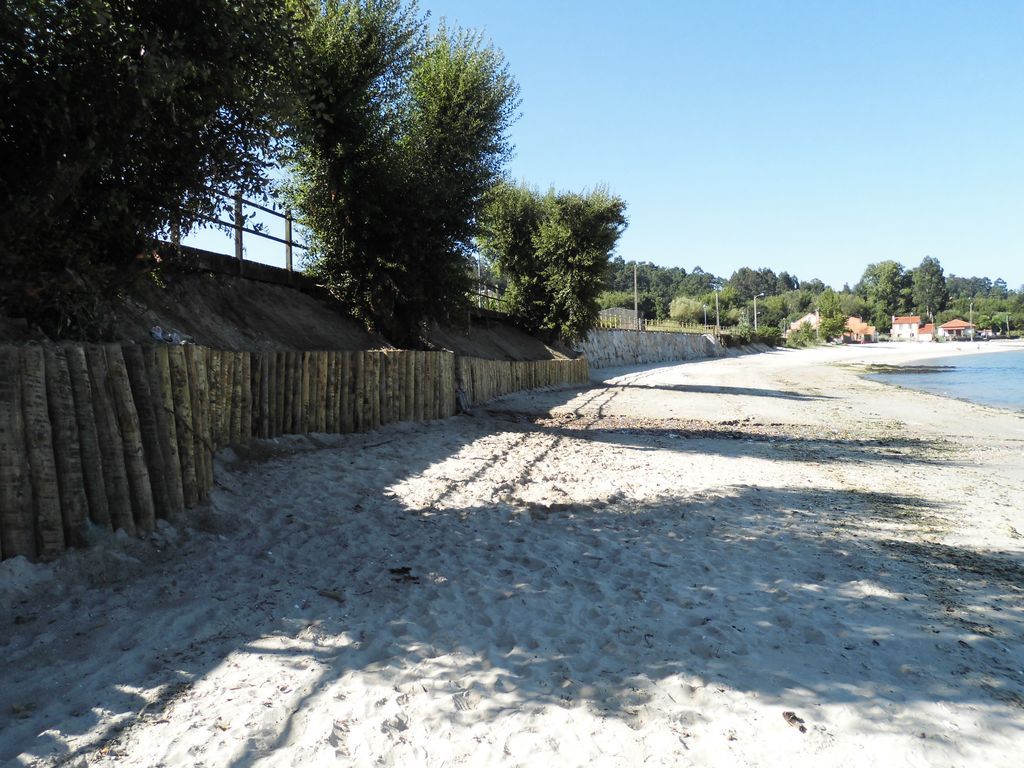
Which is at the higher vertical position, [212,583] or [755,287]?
[755,287]

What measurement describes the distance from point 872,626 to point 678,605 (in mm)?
1210

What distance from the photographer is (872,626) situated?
4.24 metres

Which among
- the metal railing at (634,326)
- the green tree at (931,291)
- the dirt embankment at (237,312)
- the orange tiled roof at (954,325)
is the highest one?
the green tree at (931,291)

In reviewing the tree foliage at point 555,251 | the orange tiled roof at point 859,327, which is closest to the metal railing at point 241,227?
the tree foliage at point 555,251

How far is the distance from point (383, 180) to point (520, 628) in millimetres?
12440

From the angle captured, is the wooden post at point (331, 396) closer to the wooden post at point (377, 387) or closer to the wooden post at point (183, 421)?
the wooden post at point (377, 387)

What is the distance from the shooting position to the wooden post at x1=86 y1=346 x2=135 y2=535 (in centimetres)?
495

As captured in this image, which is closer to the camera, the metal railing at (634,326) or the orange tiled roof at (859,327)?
the metal railing at (634,326)

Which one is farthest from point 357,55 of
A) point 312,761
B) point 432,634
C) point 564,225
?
point 564,225

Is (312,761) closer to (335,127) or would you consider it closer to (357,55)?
(335,127)

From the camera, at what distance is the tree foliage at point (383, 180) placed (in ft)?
47.3

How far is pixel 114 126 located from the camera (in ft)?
19.1

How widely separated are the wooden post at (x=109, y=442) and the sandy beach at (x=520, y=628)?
299 millimetres

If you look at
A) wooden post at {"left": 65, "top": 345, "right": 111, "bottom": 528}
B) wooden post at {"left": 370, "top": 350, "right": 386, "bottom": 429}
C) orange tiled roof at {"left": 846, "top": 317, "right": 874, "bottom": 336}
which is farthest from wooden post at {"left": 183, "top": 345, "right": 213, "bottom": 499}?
orange tiled roof at {"left": 846, "top": 317, "right": 874, "bottom": 336}
